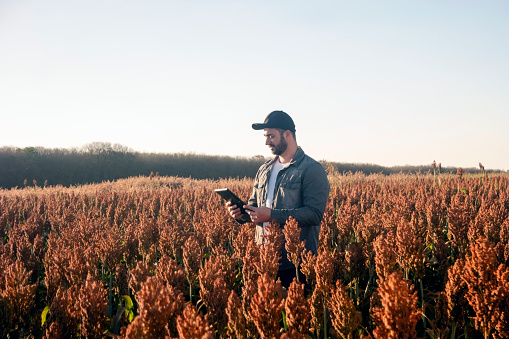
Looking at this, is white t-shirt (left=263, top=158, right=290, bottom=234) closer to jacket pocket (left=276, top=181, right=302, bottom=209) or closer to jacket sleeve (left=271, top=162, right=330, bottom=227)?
jacket pocket (left=276, top=181, right=302, bottom=209)

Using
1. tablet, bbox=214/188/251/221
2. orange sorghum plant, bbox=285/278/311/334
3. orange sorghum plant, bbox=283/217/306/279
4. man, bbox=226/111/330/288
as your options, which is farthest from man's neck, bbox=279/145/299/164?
orange sorghum plant, bbox=285/278/311/334

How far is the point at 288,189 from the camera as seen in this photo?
15.6 feet

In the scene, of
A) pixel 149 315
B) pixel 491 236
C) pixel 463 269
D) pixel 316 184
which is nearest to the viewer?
pixel 149 315

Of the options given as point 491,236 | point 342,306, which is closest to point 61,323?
point 342,306

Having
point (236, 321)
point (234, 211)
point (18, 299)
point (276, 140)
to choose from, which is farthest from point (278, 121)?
point (18, 299)

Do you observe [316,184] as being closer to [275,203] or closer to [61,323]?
[275,203]

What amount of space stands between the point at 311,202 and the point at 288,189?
0.40 m

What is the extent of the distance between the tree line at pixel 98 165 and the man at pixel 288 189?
3225 centimetres

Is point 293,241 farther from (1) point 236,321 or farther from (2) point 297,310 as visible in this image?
(1) point 236,321

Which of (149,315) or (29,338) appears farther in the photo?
(29,338)

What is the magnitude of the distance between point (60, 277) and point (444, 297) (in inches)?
125

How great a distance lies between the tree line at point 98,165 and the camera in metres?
38.6

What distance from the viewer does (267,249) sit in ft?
9.50

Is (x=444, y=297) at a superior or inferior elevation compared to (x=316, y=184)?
inferior
